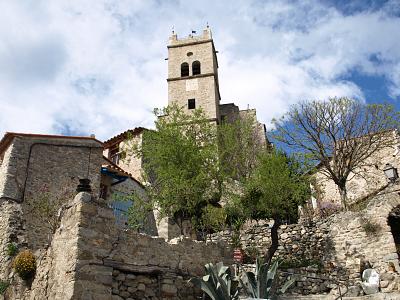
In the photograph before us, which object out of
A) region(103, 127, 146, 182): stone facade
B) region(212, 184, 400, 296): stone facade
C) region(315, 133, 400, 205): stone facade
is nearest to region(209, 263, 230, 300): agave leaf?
region(212, 184, 400, 296): stone facade

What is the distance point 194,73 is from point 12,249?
27468 mm

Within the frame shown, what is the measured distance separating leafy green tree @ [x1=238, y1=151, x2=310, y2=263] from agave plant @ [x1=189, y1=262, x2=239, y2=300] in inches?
203

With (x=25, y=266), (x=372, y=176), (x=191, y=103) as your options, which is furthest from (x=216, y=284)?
(x=191, y=103)

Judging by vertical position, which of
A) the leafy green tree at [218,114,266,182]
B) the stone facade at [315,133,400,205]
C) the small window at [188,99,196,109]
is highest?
the small window at [188,99,196,109]

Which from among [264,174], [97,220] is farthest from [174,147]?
[97,220]

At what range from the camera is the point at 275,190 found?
16062 millimetres

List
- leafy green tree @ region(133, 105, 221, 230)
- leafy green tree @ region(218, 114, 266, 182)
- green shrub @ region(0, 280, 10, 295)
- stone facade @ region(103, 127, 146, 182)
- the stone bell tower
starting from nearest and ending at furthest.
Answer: green shrub @ region(0, 280, 10, 295) < leafy green tree @ region(133, 105, 221, 230) < leafy green tree @ region(218, 114, 266, 182) < stone facade @ region(103, 127, 146, 182) < the stone bell tower

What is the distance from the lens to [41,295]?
30.8 feet

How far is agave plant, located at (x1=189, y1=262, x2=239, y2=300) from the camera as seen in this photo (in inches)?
376

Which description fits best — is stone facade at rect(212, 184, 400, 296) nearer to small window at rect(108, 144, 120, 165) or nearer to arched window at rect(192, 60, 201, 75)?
small window at rect(108, 144, 120, 165)

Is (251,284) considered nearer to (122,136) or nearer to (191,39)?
(122,136)

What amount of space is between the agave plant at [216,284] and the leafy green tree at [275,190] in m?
5.16

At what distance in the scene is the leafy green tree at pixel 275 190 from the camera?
52.4ft

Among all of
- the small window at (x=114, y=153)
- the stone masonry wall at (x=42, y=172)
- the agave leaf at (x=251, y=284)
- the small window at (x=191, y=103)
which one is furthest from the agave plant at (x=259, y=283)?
the small window at (x=191, y=103)
